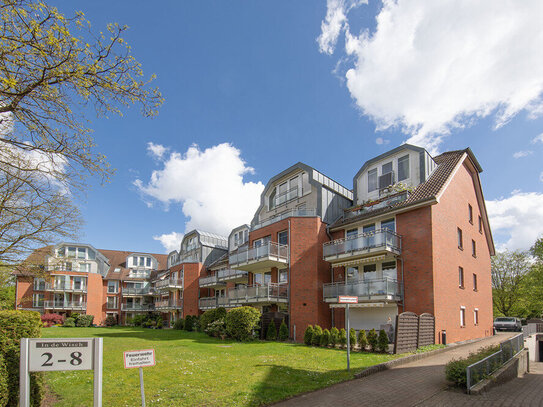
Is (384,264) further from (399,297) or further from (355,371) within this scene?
(355,371)

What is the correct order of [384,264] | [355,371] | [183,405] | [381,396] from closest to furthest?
[183,405] < [381,396] < [355,371] < [384,264]

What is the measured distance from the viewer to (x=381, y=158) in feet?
78.4

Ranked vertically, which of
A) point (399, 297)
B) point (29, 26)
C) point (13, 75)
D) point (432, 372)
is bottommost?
point (432, 372)

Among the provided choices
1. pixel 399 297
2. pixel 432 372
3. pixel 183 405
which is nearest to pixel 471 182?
pixel 399 297

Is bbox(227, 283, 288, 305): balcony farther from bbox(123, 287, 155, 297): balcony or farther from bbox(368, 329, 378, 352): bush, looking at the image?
bbox(123, 287, 155, 297): balcony

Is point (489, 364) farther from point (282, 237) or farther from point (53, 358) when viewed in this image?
point (282, 237)

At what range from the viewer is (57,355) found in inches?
205

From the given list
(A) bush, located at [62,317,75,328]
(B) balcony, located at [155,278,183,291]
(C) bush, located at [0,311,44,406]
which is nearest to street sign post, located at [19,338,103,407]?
(C) bush, located at [0,311,44,406]

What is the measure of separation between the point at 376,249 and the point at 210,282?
21616 mm

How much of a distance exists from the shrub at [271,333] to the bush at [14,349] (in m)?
16.1

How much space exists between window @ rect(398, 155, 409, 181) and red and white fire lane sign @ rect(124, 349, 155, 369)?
64.2 ft

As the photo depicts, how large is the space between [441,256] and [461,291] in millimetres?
3805

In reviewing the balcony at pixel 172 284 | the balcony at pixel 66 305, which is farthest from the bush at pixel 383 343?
the balcony at pixel 66 305

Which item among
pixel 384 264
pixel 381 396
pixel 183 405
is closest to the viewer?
pixel 183 405
